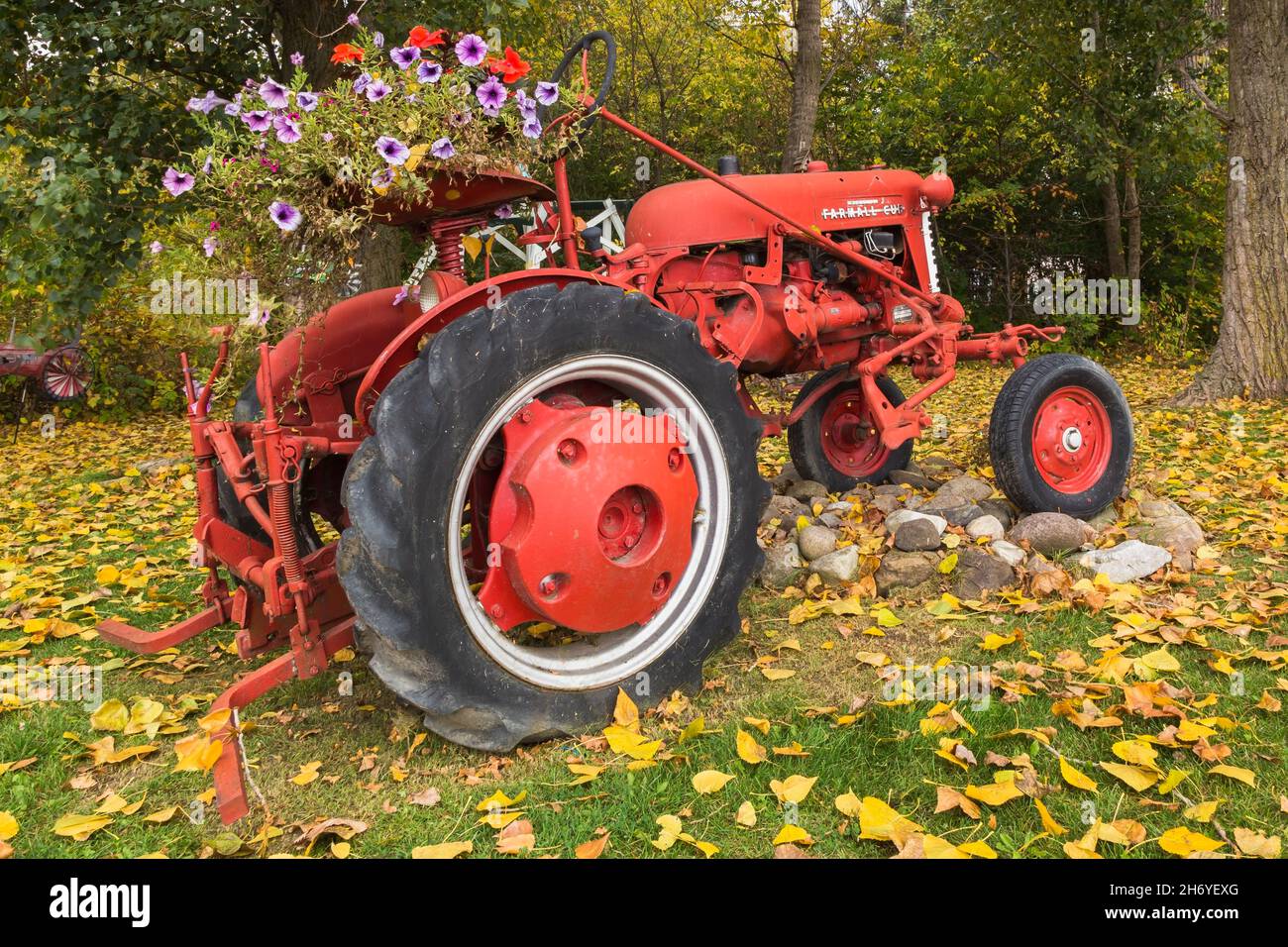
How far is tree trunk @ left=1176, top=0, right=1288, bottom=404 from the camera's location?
7.32 m

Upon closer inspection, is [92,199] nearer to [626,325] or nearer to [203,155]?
[203,155]

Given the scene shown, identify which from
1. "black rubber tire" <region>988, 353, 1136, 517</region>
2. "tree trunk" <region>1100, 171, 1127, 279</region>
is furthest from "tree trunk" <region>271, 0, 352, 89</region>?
"tree trunk" <region>1100, 171, 1127, 279</region>

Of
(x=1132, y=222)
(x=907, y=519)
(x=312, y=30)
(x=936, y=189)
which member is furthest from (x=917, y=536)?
(x=1132, y=222)

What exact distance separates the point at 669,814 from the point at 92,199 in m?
5.50

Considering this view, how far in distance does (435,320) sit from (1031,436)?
280 cm

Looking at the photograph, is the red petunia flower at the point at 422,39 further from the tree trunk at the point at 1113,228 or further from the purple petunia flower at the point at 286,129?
the tree trunk at the point at 1113,228

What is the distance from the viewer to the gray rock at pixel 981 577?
143 inches

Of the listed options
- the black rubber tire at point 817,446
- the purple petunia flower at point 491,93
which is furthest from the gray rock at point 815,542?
the purple petunia flower at point 491,93

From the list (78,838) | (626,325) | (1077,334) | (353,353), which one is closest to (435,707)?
(78,838)

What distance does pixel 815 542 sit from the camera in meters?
4.00

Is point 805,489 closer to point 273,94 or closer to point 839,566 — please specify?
point 839,566

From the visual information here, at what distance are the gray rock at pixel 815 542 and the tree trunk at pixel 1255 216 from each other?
5.11m

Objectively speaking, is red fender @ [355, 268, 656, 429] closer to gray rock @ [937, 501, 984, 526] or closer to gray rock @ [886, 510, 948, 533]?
gray rock @ [886, 510, 948, 533]
